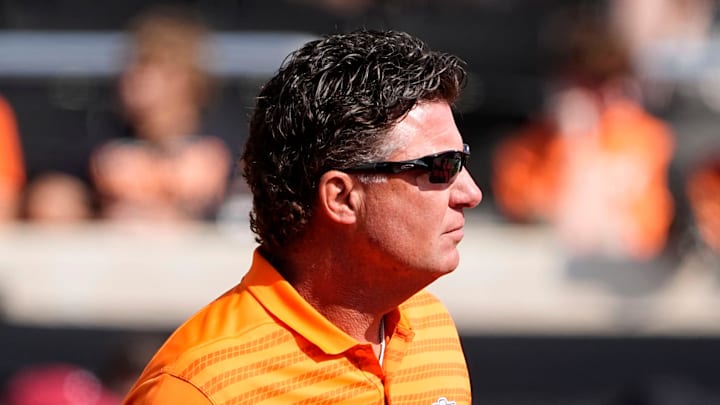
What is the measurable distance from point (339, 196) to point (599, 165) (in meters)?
3.58

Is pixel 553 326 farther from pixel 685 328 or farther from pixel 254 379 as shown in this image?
pixel 254 379

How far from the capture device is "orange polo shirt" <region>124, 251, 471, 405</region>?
2336 mm

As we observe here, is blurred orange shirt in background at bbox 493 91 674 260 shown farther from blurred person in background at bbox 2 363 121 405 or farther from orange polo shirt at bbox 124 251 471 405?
orange polo shirt at bbox 124 251 471 405

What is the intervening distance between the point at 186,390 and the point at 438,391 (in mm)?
544

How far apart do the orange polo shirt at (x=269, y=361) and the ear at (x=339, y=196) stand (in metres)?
0.16

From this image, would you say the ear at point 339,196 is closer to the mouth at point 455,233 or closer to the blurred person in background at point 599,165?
A: the mouth at point 455,233

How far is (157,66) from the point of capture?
573cm

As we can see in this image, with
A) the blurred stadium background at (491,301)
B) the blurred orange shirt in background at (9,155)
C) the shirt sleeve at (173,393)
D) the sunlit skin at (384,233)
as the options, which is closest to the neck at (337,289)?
the sunlit skin at (384,233)

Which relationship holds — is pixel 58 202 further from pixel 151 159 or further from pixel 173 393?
pixel 173 393

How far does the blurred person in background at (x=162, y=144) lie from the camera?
5.75 meters

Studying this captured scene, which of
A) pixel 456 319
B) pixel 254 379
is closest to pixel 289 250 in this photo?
pixel 254 379

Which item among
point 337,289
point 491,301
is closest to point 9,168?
point 491,301

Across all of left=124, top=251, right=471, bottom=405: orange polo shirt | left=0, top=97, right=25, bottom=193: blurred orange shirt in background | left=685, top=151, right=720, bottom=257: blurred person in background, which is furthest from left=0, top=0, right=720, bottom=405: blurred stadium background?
left=124, top=251, right=471, bottom=405: orange polo shirt

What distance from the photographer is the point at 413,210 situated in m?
2.44
